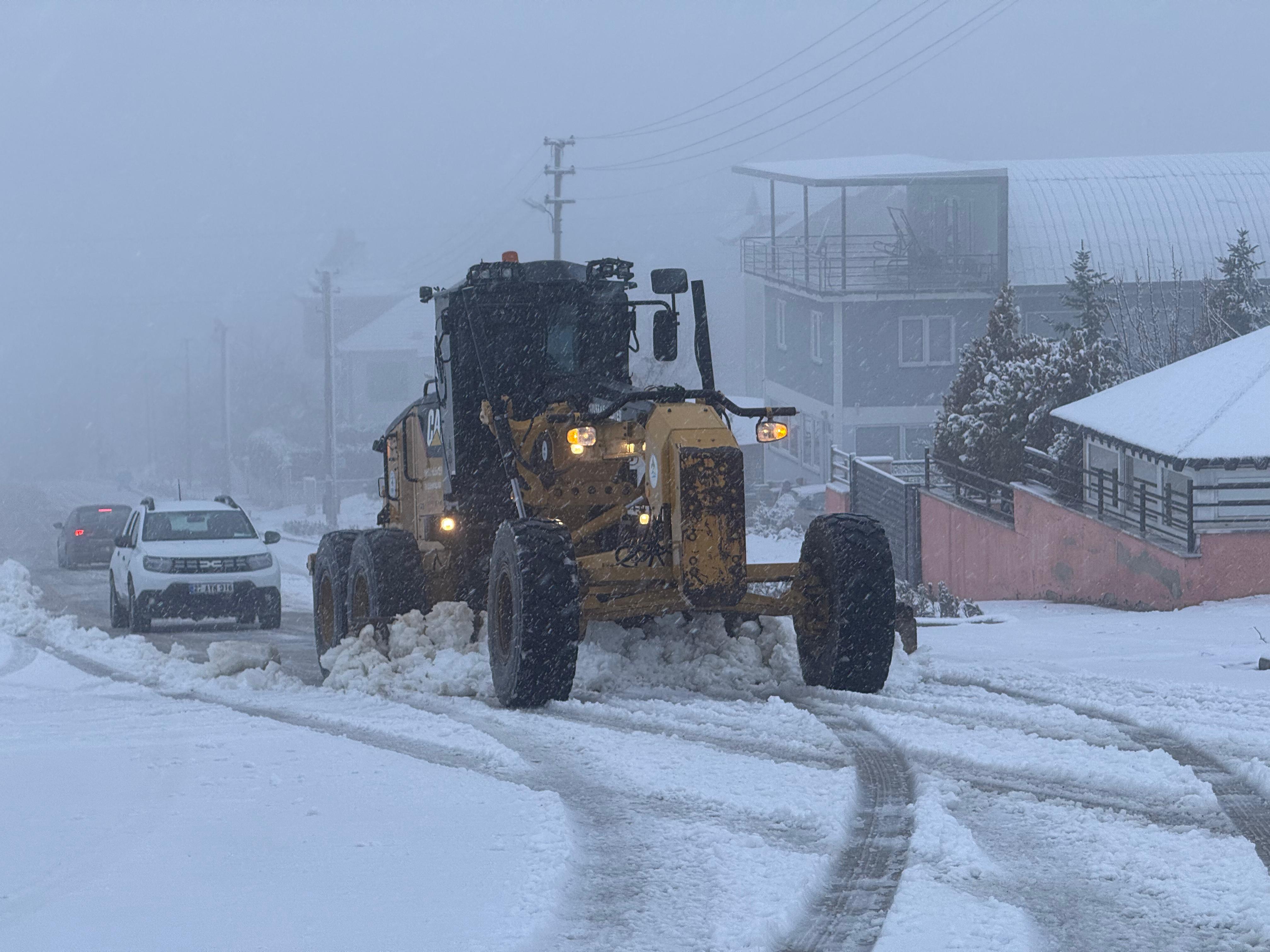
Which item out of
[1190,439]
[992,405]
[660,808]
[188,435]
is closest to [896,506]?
[992,405]

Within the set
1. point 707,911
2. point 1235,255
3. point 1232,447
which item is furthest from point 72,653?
point 1235,255

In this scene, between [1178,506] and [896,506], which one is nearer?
[1178,506]

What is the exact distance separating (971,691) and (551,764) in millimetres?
3318

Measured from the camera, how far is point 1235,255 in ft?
120

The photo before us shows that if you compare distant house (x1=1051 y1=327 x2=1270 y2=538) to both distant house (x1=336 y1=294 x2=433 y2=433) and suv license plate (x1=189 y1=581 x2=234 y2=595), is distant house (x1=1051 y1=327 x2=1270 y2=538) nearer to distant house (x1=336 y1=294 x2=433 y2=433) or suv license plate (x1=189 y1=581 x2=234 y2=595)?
suv license plate (x1=189 y1=581 x2=234 y2=595)

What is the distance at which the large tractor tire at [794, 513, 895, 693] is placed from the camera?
9.98 metres

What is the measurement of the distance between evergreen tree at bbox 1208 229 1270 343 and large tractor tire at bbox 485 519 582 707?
27.6 m

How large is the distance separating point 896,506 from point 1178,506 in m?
11.0

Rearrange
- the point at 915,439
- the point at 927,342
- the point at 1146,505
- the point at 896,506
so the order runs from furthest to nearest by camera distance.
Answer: the point at 915,439 < the point at 927,342 < the point at 896,506 < the point at 1146,505

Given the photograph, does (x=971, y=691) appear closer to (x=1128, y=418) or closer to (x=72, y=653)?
(x=72, y=653)

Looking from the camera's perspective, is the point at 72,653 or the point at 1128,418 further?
the point at 1128,418

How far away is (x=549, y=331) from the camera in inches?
468

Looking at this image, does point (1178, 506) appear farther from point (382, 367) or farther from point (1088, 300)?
point (382, 367)

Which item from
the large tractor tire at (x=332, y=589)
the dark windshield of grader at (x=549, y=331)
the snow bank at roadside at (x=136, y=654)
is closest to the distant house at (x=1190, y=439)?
the dark windshield of grader at (x=549, y=331)
